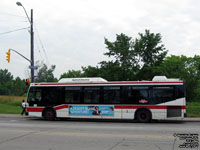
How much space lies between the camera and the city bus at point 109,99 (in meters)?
17.4

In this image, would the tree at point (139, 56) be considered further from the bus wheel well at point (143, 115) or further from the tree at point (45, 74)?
the tree at point (45, 74)

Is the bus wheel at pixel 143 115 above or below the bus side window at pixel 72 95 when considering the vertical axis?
below

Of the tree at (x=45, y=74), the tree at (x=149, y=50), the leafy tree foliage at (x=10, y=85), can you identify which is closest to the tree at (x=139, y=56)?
the tree at (x=149, y=50)

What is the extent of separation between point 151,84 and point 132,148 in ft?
31.5

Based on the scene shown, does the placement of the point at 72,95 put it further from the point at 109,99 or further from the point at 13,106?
the point at 13,106

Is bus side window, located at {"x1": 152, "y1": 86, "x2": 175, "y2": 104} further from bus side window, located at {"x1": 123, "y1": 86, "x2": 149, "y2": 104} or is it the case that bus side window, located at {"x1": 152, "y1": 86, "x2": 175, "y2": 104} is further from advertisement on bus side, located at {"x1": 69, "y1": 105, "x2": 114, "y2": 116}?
advertisement on bus side, located at {"x1": 69, "y1": 105, "x2": 114, "y2": 116}

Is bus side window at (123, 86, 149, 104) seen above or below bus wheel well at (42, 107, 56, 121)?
above

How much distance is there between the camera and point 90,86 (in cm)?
1914

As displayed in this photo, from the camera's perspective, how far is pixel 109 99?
18.6 meters

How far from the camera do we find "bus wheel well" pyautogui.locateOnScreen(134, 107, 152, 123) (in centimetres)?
1764

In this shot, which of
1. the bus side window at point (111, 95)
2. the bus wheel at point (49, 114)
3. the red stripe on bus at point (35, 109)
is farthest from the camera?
the red stripe on bus at point (35, 109)

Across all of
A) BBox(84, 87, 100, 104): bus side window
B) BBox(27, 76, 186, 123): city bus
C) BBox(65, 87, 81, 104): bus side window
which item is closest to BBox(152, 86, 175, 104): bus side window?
BBox(27, 76, 186, 123): city bus

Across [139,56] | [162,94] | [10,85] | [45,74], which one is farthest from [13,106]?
[10,85]

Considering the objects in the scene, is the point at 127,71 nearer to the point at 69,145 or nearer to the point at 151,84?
the point at 151,84
